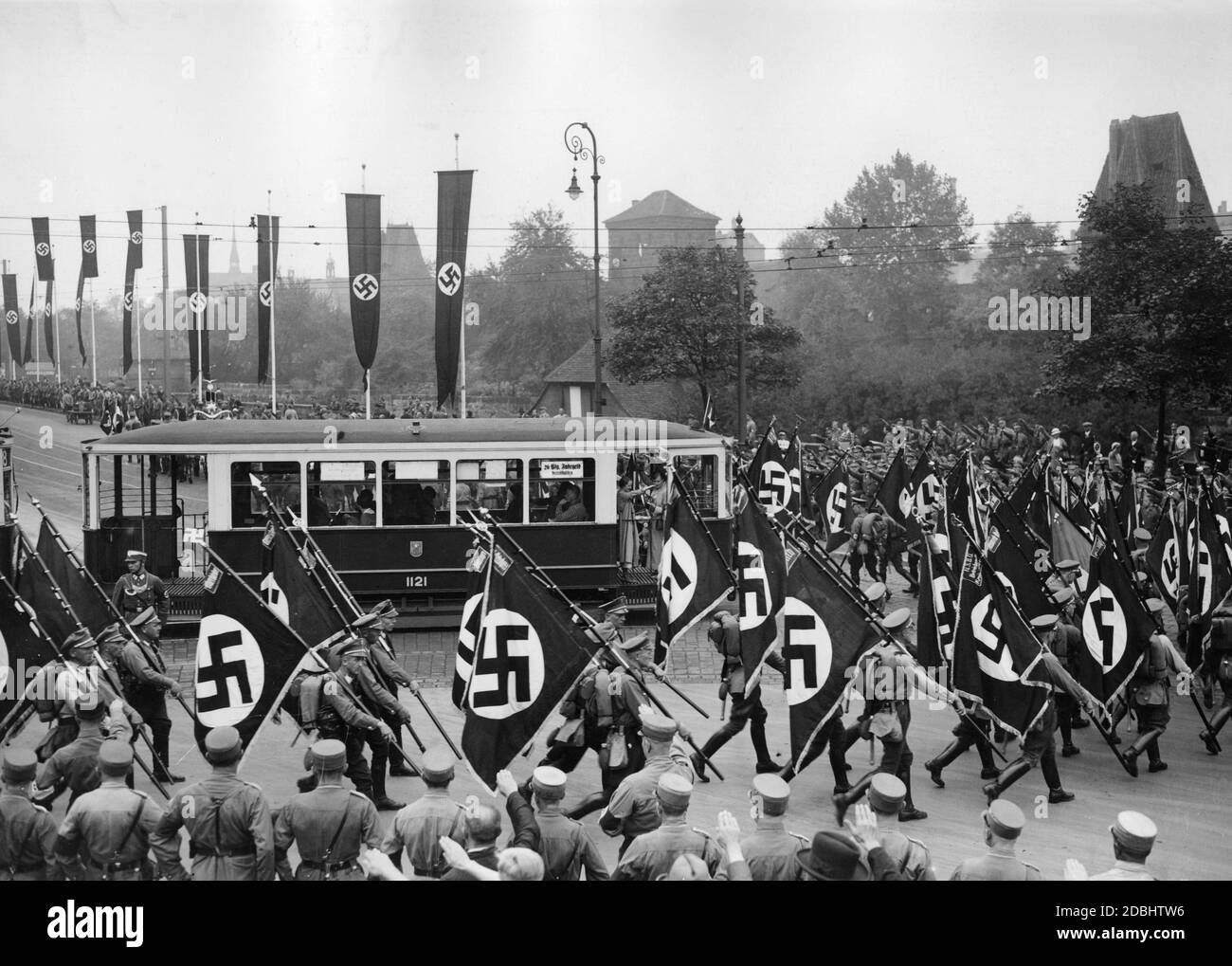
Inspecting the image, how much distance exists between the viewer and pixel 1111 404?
3509cm

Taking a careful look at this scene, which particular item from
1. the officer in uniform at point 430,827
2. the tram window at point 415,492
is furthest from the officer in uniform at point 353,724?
the tram window at point 415,492

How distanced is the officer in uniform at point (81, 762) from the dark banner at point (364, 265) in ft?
58.0

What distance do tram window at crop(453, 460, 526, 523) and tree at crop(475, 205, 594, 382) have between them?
44.1m

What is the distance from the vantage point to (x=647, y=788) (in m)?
8.02

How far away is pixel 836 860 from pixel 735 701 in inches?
212

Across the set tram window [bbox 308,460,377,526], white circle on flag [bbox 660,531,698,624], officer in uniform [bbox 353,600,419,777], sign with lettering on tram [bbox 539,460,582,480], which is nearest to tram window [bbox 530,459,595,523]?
sign with lettering on tram [bbox 539,460,582,480]

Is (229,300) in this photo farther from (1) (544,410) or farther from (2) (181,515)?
(2) (181,515)

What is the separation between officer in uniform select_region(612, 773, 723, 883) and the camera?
22.5 ft

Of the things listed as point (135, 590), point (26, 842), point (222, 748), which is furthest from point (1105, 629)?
point (135, 590)

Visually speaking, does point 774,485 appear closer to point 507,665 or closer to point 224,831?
point 507,665

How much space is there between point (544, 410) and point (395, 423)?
31270mm

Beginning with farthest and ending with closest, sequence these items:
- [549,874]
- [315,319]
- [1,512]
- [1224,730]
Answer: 1. [315,319]
2. [1,512]
3. [1224,730]
4. [549,874]

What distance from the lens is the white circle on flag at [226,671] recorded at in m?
9.79
